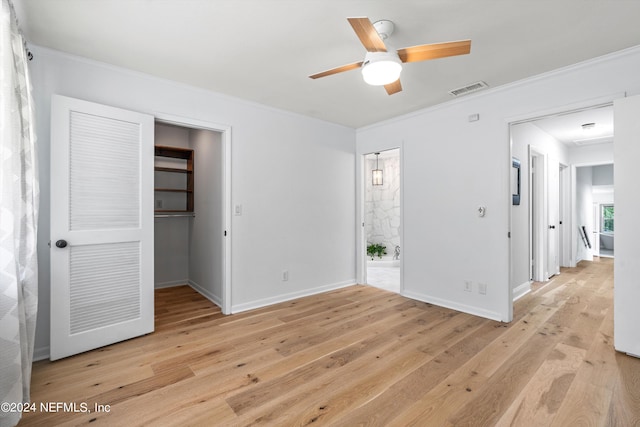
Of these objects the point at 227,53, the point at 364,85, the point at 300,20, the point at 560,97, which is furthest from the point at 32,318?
the point at 560,97

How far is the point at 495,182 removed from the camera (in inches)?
126

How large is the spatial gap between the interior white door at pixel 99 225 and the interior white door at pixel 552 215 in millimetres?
6026

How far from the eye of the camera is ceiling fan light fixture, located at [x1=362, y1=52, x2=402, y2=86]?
75.1 inches

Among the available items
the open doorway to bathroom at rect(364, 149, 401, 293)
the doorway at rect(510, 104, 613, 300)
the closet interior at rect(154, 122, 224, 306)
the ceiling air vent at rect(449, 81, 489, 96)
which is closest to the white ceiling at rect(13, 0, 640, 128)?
the ceiling air vent at rect(449, 81, 489, 96)

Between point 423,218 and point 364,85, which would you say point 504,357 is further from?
point 364,85

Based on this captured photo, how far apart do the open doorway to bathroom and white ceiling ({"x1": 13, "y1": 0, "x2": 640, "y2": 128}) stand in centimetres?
387

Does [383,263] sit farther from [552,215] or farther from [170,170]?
[170,170]

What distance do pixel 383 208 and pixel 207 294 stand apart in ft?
14.8

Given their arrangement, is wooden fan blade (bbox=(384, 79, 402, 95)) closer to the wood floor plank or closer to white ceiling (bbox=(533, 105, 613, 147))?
the wood floor plank

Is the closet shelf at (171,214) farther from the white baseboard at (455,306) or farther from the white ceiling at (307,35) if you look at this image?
the white baseboard at (455,306)

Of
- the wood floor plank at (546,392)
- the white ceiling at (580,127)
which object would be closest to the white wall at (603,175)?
the white ceiling at (580,127)

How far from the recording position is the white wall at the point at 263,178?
246 cm

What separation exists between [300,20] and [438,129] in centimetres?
233

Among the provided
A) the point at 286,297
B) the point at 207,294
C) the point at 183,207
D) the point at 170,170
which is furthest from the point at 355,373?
the point at 170,170
